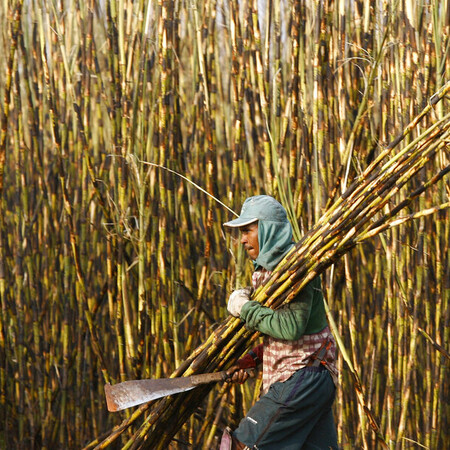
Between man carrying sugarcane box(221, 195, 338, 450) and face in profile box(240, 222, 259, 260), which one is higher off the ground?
face in profile box(240, 222, 259, 260)

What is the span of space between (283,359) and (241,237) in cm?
36

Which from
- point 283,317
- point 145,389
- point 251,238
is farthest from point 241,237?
point 145,389

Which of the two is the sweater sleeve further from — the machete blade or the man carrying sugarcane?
the machete blade

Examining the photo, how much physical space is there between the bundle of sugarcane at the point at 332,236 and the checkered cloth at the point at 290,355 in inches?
3.1

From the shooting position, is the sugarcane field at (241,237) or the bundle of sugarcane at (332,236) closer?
the bundle of sugarcane at (332,236)

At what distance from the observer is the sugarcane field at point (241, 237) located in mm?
1606

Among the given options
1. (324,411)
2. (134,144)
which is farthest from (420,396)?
(134,144)

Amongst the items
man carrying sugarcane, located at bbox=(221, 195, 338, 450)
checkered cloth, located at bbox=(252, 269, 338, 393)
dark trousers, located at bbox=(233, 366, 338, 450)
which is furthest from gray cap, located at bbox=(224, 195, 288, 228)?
dark trousers, located at bbox=(233, 366, 338, 450)

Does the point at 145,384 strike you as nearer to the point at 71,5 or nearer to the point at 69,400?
the point at 69,400

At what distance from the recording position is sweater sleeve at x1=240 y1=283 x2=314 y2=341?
1538mm

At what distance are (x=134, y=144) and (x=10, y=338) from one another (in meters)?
0.95

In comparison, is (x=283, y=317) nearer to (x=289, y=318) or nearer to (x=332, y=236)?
(x=289, y=318)

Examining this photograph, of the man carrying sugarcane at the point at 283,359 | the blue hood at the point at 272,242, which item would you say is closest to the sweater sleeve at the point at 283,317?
the man carrying sugarcane at the point at 283,359

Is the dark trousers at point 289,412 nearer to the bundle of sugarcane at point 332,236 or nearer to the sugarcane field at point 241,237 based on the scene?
the sugarcane field at point 241,237
